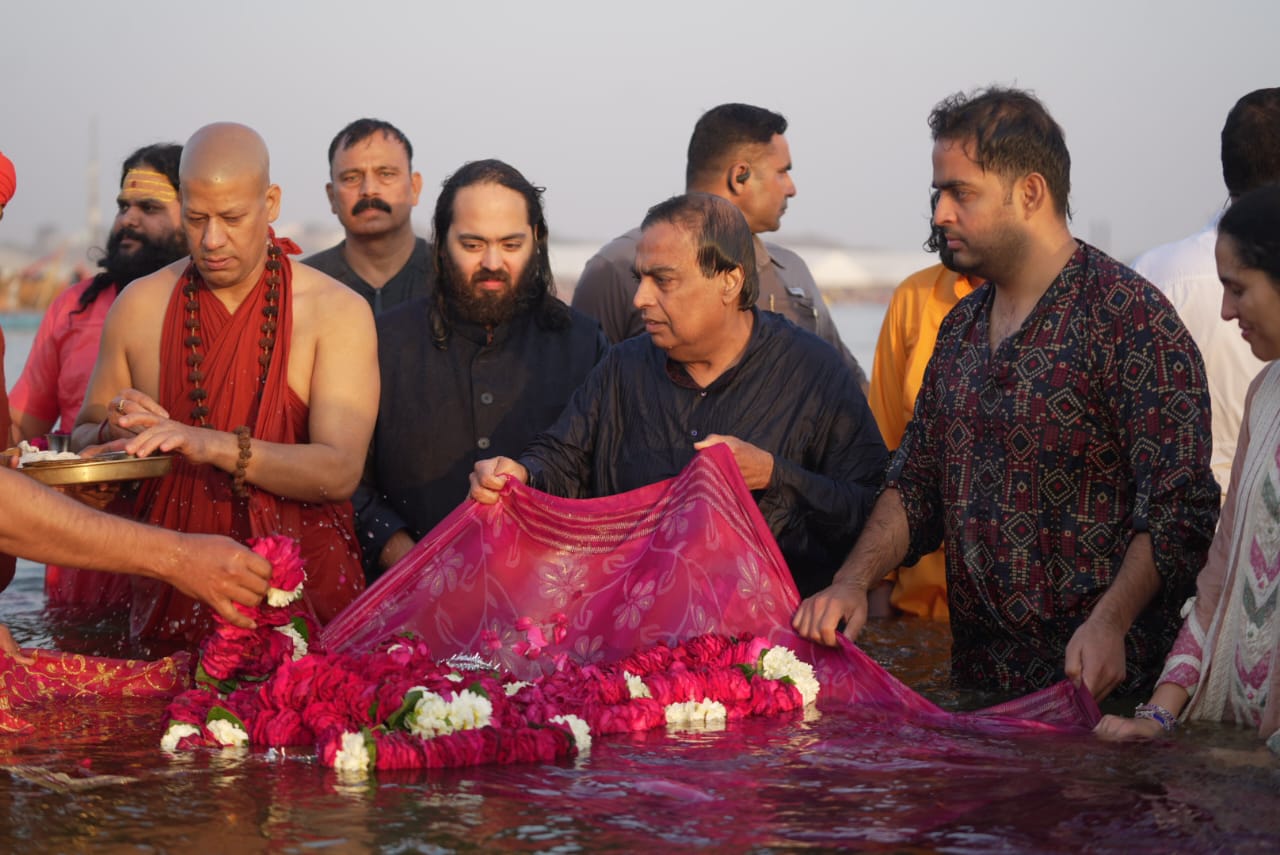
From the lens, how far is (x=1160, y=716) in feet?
13.9

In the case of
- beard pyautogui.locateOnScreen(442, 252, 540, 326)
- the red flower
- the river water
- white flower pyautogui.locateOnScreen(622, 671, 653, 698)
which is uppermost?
beard pyautogui.locateOnScreen(442, 252, 540, 326)

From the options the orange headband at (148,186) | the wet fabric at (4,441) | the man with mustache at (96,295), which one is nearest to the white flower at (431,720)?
the wet fabric at (4,441)

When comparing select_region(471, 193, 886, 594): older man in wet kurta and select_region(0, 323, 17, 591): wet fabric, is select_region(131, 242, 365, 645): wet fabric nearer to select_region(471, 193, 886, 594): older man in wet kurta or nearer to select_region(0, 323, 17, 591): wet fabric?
select_region(0, 323, 17, 591): wet fabric

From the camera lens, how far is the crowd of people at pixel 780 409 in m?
4.32

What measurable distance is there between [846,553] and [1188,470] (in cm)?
146

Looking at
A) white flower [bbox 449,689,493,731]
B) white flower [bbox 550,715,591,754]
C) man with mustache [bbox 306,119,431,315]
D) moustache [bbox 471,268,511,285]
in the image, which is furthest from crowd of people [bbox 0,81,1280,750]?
man with mustache [bbox 306,119,431,315]

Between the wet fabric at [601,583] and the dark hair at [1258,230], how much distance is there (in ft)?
5.29

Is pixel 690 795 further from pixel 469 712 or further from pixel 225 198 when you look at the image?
pixel 225 198

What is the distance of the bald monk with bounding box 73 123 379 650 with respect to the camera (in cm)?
534

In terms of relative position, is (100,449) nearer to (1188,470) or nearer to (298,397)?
(298,397)

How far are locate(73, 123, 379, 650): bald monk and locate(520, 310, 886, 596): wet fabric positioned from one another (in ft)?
2.34

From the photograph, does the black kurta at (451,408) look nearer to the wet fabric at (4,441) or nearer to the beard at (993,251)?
the wet fabric at (4,441)

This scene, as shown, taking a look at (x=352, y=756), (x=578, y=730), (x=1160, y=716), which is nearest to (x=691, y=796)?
(x=578, y=730)

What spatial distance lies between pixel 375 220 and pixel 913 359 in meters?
2.85
